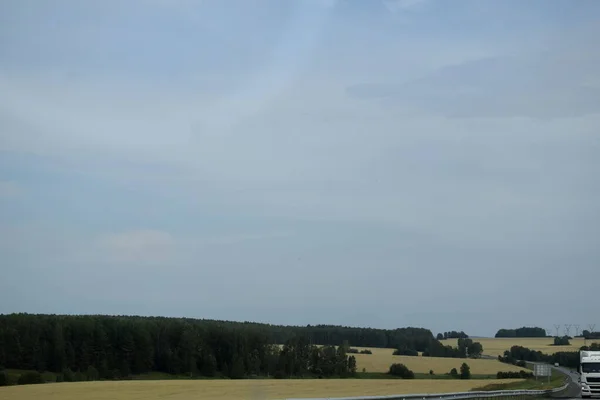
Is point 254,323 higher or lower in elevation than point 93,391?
higher

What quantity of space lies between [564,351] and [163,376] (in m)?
75.2

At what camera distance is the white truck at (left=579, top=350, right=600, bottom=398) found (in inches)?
2030

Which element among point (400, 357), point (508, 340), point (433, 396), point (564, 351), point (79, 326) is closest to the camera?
point (433, 396)

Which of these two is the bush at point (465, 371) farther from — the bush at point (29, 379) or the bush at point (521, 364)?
the bush at point (29, 379)

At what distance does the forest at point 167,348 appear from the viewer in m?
86.7

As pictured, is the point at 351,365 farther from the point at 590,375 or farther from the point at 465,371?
the point at 590,375

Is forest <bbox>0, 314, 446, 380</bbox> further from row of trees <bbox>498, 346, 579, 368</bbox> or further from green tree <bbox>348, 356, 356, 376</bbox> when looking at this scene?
row of trees <bbox>498, 346, 579, 368</bbox>

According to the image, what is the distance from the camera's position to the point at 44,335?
87062 mm

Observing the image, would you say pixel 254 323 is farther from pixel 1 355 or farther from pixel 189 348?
pixel 1 355

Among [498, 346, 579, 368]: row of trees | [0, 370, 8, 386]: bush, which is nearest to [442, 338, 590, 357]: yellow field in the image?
[498, 346, 579, 368]: row of trees

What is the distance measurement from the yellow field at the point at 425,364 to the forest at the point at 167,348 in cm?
403

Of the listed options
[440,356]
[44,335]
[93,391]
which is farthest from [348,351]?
[93,391]

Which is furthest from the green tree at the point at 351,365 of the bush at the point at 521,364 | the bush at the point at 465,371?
the bush at the point at 521,364

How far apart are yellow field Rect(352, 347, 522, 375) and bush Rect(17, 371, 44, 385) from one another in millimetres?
44090
